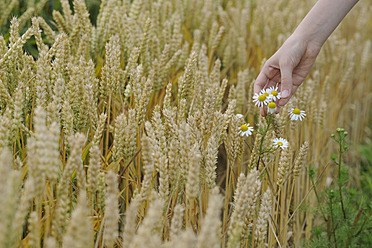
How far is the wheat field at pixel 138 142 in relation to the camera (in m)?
0.76

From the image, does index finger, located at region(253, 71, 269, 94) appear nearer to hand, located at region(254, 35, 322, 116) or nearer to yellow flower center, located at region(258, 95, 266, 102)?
hand, located at region(254, 35, 322, 116)

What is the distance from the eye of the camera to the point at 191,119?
3.65 feet

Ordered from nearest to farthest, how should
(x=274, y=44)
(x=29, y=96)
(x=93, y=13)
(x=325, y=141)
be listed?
(x=29, y=96) < (x=325, y=141) < (x=93, y=13) < (x=274, y=44)

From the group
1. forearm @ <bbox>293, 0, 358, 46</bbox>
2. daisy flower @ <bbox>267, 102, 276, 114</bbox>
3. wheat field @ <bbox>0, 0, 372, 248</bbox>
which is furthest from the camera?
forearm @ <bbox>293, 0, 358, 46</bbox>

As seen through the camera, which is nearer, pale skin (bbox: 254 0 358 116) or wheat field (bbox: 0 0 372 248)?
wheat field (bbox: 0 0 372 248)

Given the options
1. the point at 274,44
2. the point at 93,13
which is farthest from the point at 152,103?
the point at 274,44

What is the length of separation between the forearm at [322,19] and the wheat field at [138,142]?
0.26 m

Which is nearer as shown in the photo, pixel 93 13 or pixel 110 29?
pixel 110 29

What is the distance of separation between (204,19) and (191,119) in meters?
1.41

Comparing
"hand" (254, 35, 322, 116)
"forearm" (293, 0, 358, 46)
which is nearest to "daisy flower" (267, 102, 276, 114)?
"hand" (254, 35, 322, 116)

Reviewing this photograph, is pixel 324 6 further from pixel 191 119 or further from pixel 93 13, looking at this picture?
pixel 93 13

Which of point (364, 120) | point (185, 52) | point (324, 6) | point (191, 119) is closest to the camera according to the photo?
point (191, 119)

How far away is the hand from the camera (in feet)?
4.34

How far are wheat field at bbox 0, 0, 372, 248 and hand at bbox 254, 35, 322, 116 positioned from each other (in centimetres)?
10
